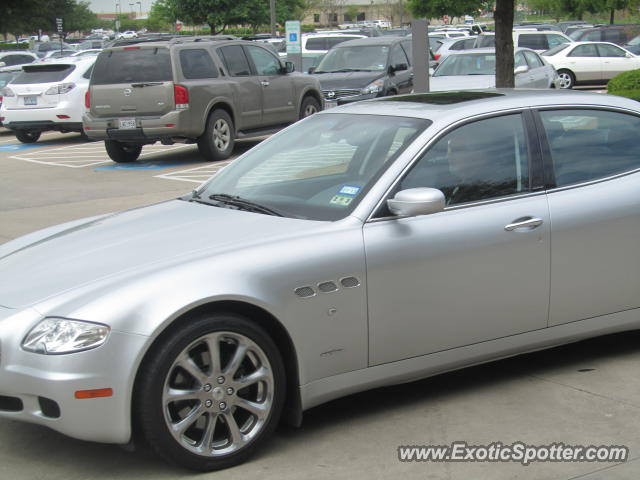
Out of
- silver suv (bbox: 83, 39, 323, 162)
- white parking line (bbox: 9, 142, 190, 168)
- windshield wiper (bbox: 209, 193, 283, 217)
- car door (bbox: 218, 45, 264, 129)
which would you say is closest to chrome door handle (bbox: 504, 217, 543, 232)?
windshield wiper (bbox: 209, 193, 283, 217)

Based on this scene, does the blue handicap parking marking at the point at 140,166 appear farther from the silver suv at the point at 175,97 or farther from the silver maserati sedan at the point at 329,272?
the silver maserati sedan at the point at 329,272

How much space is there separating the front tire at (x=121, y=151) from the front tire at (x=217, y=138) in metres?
1.34

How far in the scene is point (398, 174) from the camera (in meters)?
4.69

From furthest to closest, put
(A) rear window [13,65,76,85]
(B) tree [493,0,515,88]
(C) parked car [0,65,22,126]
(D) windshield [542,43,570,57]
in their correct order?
(D) windshield [542,43,570,57], (C) parked car [0,65,22,126], (A) rear window [13,65,76,85], (B) tree [493,0,515,88]

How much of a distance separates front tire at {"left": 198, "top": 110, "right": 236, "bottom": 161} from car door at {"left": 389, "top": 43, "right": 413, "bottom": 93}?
4.38 meters

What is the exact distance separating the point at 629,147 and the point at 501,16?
7.85 m

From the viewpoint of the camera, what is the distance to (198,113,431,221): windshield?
187 inches

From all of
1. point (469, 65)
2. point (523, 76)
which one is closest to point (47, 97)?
point (469, 65)

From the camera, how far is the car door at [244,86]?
15883 millimetres

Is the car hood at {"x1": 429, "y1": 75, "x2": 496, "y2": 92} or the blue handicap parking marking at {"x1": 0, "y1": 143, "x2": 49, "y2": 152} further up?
the car hood at {"x1": 429, "y1": 75, "x2": 496, "y2": 92}

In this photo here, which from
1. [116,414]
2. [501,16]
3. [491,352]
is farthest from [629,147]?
[501,16]

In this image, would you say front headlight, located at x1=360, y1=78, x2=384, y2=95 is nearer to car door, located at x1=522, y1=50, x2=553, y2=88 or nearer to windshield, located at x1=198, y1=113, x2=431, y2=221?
car door, located at x1=522, y1=50, x2=553, y2=88

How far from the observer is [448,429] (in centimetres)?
450

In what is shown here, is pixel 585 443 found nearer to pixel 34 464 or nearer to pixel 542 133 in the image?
pixel 542 133
